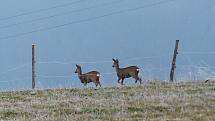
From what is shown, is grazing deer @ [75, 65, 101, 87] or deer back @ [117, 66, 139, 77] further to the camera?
deer back @ [117, 66, 139, 77]

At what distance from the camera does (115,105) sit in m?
13.7

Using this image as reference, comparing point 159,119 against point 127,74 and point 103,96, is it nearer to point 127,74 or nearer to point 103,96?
point 103,96

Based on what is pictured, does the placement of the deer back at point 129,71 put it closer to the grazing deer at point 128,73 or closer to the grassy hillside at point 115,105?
the grazing deer at point 128,73

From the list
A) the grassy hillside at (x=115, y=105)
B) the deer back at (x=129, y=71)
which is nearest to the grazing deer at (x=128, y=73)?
the deer back at (x=129, y=71)

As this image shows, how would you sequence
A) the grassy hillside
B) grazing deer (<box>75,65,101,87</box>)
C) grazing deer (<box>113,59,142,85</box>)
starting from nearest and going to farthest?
the grassy hillside → grazing deer (<box>75,65,101,87</box>) → grazing deer (<box>113,59,142,85</box>)

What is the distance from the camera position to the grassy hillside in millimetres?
12070

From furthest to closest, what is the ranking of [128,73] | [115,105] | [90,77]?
1. [128,73]
2. [90,77]
3. [115,105]

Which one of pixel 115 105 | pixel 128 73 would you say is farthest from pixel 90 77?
pixel 115 105

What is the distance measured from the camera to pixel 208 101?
14.1 metres

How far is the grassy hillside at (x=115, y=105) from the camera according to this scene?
1207cm

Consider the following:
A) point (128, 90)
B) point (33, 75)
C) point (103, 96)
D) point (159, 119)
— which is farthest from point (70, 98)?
point (33, 75)

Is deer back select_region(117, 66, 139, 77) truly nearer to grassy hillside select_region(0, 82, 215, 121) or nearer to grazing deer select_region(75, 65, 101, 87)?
grazing deer select_region(75, 65, 101, 87)

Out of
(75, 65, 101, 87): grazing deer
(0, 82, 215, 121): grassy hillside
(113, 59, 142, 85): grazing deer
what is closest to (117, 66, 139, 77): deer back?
(113, 59, 142, 85): grazing deer

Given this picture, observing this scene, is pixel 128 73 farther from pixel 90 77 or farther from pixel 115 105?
pixel 115 105
